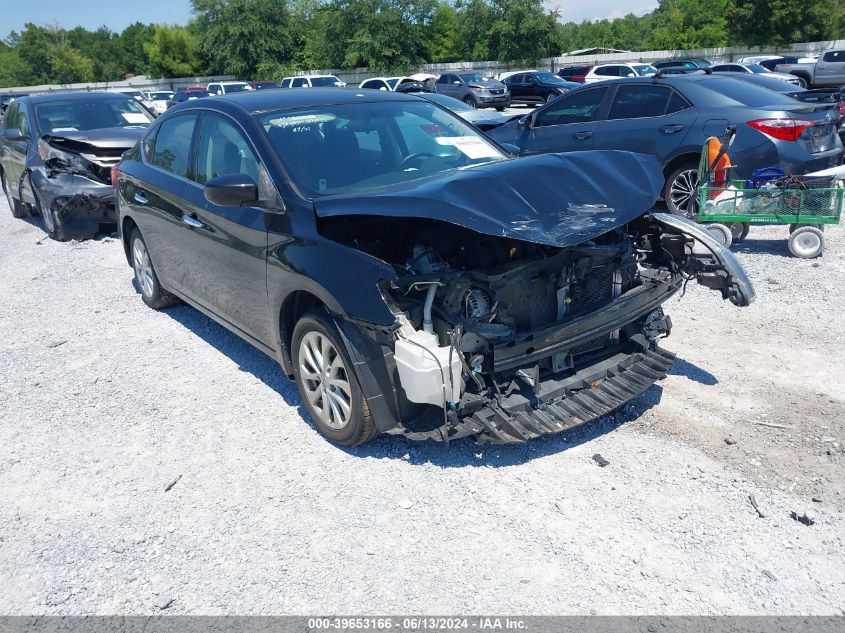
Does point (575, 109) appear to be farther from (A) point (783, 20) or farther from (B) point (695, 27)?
(B) point (695, 27)

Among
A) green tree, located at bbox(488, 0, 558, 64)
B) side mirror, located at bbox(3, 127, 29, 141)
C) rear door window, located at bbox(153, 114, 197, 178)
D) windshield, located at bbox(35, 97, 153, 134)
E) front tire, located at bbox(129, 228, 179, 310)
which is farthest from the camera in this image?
green tree, located at bbox(488, 0, 558, 64)

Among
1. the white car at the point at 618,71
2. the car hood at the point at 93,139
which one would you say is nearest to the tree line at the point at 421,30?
the white car at the point at 618,71

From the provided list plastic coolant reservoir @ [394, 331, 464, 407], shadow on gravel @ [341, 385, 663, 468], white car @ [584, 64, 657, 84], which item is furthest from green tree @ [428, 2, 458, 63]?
plastic coolant reservoir @ [394, 331, 464, 407]

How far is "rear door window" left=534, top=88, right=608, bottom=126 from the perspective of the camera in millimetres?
9875

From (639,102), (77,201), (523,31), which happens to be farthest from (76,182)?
(523,31)

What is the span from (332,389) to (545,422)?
3.90 feet

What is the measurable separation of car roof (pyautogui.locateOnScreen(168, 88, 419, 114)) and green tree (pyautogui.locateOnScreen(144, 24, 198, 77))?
6770cm

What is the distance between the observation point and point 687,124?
878 cm

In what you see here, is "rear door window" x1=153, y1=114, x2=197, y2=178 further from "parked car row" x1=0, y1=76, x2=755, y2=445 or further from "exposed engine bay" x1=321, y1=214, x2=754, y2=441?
"exposed engine bay" x1=321, y1=214, x2=754, y2=441

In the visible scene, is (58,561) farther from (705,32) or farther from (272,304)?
(705,32)

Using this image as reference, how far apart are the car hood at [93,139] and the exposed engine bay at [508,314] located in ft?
22.6

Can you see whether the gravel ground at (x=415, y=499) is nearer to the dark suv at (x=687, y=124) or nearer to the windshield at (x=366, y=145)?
the windshield at (x=366, y=145)

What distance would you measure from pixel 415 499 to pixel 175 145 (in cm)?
350

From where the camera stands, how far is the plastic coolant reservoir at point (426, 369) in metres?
3.45
